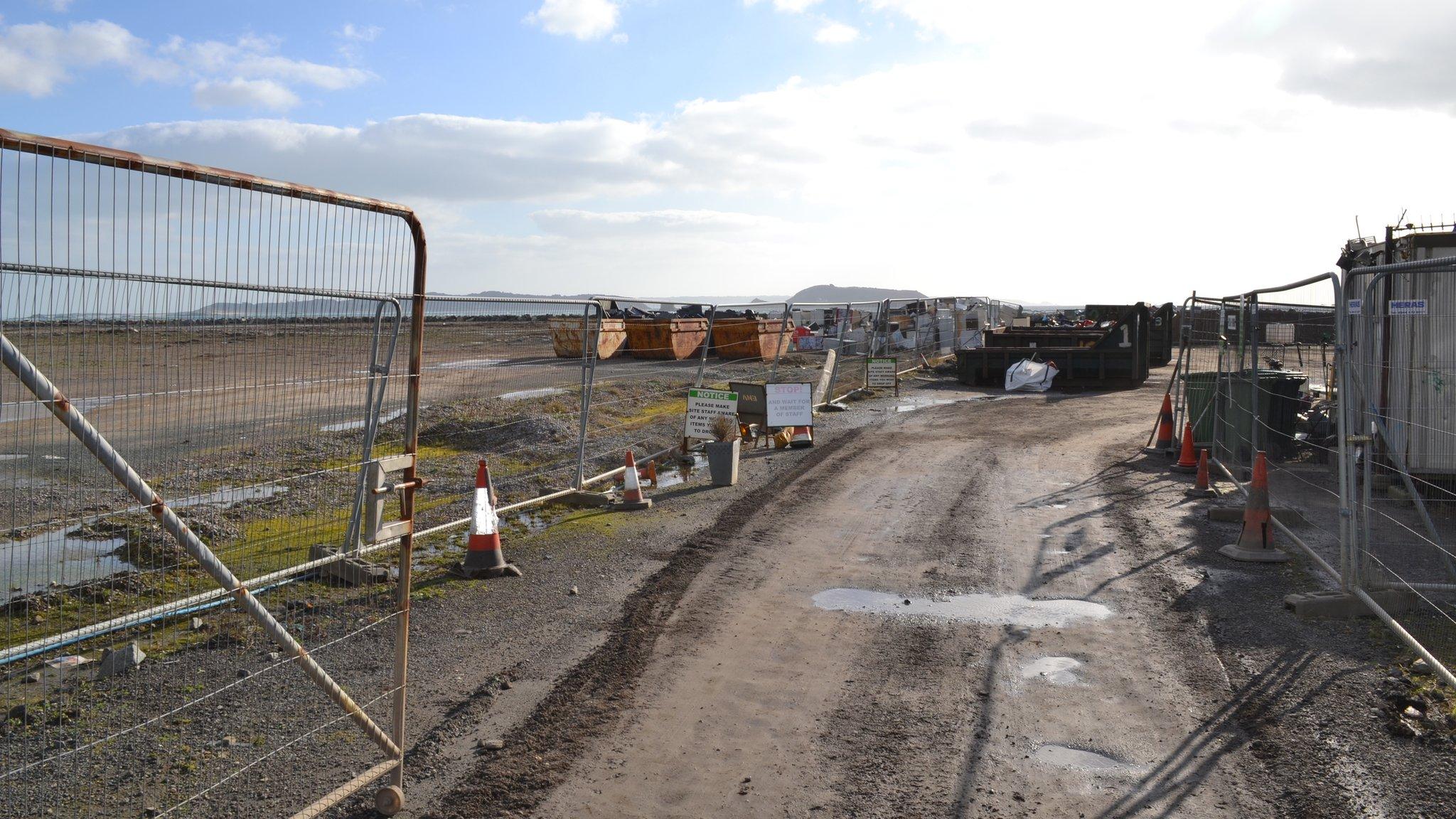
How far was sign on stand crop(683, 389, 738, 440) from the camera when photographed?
44.3ft

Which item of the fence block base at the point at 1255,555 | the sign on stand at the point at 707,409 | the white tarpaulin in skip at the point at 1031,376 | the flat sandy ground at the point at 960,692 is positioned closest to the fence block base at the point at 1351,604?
the flat sandy ground at the point at 960,692

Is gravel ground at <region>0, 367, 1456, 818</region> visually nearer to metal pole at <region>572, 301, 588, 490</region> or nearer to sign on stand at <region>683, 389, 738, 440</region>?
metal pole at <region>572, 301, 588, 490</region>

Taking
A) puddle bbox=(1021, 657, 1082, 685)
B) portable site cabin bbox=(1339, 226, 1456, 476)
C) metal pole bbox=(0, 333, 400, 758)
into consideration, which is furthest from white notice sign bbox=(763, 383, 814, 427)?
metal pole bbox=(0, 333, 400, 758)

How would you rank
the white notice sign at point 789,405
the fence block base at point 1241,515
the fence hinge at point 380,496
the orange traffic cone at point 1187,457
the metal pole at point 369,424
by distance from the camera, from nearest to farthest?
the fence hinge at point 380,496 → the metal pole at point 369,424 → the fence block base at point 1241,515 → the orange traffic cone at point 1187,457 → the white notice sign at point 789,405

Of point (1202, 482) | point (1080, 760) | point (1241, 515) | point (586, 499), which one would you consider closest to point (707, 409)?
point (586, 499)

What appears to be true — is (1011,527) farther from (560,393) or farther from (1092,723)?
(560,393)

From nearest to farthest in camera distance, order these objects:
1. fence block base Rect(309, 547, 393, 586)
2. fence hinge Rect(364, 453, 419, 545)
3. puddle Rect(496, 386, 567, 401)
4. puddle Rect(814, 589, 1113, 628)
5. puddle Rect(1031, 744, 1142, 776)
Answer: fence hinge Rect(364, 453, 419, 545)
puddle Rect(1031, 744, 1142, 776)
puddle Rect(814, 589, 1113, 628)
fence block base Rect(309, 547, 393, 586)
puddle Rect(496, 386, 567, 401)

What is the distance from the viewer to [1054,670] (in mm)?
6305

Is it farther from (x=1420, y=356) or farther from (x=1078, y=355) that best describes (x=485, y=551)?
(x=1078, y=355)

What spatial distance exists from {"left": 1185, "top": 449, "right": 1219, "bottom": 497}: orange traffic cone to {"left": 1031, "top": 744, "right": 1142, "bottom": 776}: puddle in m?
7.59

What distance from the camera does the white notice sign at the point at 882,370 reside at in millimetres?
23547

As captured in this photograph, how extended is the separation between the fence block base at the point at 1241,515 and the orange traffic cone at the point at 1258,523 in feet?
2.85

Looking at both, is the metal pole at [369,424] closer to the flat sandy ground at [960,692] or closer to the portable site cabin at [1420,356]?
the flat sandy ground at [960,692]

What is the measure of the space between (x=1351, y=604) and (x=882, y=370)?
1648 cm
